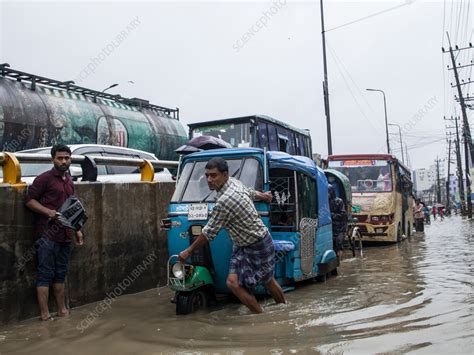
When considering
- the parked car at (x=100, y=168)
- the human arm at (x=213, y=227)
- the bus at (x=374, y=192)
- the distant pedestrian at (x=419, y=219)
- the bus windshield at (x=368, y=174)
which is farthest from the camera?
the distant pedestrian at (x=419, y=219)

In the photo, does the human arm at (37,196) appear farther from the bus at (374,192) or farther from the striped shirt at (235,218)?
the bus at (374,192)

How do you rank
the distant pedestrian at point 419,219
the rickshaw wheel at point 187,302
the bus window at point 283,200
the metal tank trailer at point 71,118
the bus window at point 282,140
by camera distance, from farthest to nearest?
the distant pedestrian at point 419,219
the bus window at point 282,140
the metal tank trailer at point 71,118
the bus window at point 283,200
the rickshaw wheel at point 187,302

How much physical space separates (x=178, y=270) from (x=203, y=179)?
1.30m

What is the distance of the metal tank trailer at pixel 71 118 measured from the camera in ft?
38.0

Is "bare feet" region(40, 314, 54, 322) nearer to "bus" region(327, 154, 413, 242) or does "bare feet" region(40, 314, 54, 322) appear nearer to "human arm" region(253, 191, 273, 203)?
"human arm" region(253, 191, 273, 203)

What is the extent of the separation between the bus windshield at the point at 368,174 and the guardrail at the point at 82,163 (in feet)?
25.5

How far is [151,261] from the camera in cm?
730

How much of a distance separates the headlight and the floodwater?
1.49 ft

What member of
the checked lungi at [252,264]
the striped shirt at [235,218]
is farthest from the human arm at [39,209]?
the checked lungi at [252,264]

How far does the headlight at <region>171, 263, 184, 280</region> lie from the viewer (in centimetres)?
528

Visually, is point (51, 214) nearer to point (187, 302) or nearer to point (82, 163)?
point (82, 163)

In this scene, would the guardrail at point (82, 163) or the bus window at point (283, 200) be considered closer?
the guardrail at point (82, 163)

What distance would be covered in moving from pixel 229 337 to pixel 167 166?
4.41 m

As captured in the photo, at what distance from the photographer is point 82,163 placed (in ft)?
20.9
